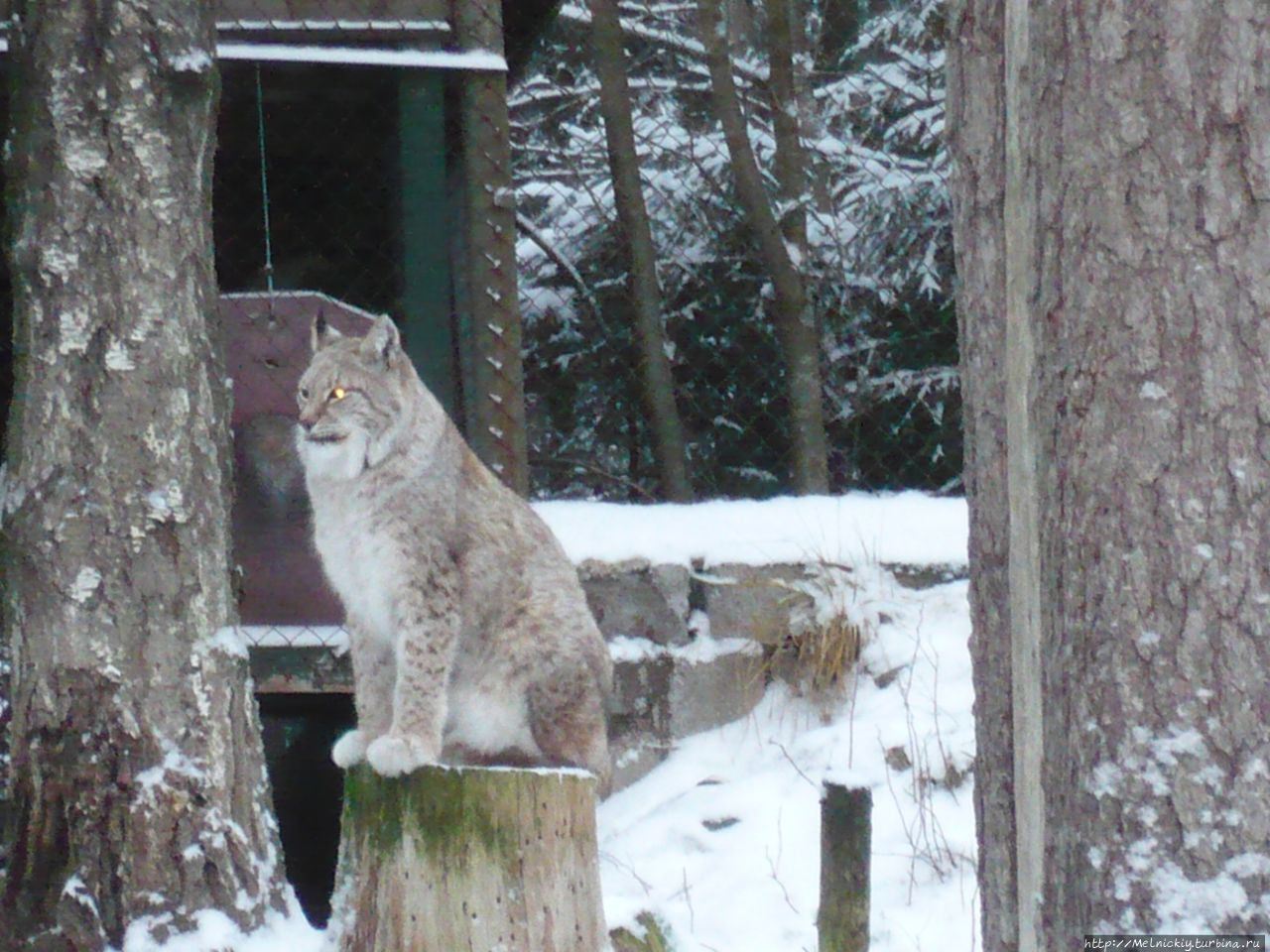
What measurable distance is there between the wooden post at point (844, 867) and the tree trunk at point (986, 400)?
60 centimetres

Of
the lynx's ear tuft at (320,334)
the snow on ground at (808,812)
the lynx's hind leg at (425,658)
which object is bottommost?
the snow on ground at (808,812)

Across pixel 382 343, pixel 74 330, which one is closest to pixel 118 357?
pixel 74 330

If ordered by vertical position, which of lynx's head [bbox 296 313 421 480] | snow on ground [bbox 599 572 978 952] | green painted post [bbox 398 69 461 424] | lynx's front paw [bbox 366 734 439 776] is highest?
green painted post [bbox 398 69 461 424]

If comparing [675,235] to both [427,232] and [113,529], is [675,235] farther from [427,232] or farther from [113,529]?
[113,529]

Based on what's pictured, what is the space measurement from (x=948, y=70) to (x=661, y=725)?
3.06 metres

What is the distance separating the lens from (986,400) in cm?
207

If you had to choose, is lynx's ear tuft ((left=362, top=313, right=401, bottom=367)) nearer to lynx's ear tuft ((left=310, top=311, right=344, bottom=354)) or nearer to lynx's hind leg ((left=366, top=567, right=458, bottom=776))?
lynx's ear tuft ((left=310, top=311, right=344, bottom=354))

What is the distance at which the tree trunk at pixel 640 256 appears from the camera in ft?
21.1

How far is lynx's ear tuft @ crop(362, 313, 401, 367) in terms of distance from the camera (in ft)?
11.9

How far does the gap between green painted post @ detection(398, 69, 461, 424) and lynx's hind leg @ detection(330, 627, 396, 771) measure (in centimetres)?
156

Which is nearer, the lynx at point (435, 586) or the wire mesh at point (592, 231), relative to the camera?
the lynx at point (435, 586)

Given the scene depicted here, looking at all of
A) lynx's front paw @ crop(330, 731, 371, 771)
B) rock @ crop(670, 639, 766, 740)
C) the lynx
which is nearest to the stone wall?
rock @ crop(670, 639, 766, 740)

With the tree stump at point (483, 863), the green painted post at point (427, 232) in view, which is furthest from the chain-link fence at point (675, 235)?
the tree stump at point (483, 863)

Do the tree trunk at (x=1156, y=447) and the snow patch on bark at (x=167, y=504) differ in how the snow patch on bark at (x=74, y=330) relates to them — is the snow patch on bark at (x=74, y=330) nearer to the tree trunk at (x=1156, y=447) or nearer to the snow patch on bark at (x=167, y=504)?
the snow patch on bark at (x=167, y=504)
